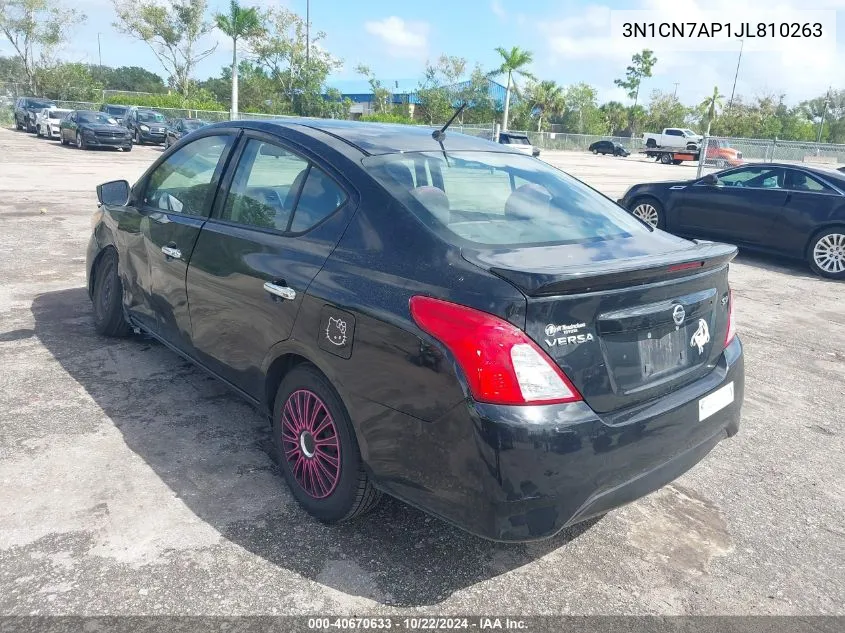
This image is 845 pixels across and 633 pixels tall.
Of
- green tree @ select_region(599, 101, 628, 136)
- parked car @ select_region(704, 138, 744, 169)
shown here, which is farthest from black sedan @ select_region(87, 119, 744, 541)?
green tree @ select_region(599, 101, 628, 136)

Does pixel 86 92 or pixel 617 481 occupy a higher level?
pixel 86 92

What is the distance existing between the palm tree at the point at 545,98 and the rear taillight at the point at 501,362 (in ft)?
239

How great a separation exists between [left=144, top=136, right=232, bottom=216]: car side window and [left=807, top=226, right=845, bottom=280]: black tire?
865 centimetres

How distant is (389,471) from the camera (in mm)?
2590

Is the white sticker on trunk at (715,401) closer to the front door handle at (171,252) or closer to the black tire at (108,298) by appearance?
the front door handle at (171,252)

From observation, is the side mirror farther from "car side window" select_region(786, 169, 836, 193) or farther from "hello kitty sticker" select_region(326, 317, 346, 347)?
"car side window" select_region(786, 169, 836, 193)

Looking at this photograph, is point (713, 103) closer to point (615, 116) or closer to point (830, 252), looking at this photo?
point (615, 116)

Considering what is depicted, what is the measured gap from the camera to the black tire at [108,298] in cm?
500

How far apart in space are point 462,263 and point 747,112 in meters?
84.0

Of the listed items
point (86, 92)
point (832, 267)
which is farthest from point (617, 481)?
point (86, 92)

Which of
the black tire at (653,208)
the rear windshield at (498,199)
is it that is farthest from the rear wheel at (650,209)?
the rear windshield at (498,199)

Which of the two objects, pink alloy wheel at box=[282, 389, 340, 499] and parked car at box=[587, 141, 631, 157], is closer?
pink alloy wheel at box=[282, 389, 340, 499]

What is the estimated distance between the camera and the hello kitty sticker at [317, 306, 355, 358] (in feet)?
8.77

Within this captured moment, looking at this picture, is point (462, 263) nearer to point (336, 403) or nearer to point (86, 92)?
point (336, 403)
